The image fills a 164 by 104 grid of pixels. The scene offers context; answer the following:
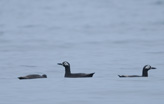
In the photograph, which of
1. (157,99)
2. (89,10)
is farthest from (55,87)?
(89,10)

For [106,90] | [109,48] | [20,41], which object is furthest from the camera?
[20,41]

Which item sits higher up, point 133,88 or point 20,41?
point 20,41

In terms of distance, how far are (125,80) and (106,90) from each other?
240cm

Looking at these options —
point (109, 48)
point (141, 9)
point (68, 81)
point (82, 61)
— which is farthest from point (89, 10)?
point (68, 81)

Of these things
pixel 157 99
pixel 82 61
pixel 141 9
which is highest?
pixel 141 9

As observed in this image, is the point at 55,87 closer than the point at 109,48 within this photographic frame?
Yes

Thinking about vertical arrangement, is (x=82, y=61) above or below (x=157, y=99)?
above

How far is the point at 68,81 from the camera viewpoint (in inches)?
1013

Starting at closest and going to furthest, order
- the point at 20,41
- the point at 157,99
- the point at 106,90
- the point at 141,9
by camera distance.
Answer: the point at 157,99
the point at 106,90
the point at 20,41
the point at 141,9

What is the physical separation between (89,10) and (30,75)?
282 ft

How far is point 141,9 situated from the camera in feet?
331

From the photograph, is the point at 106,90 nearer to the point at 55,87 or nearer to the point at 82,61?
the point at 55,87

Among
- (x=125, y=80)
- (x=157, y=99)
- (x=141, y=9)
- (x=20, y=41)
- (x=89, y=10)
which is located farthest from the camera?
(x=89, y=10)

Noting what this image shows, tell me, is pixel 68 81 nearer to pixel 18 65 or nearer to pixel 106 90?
pixel 106 90
